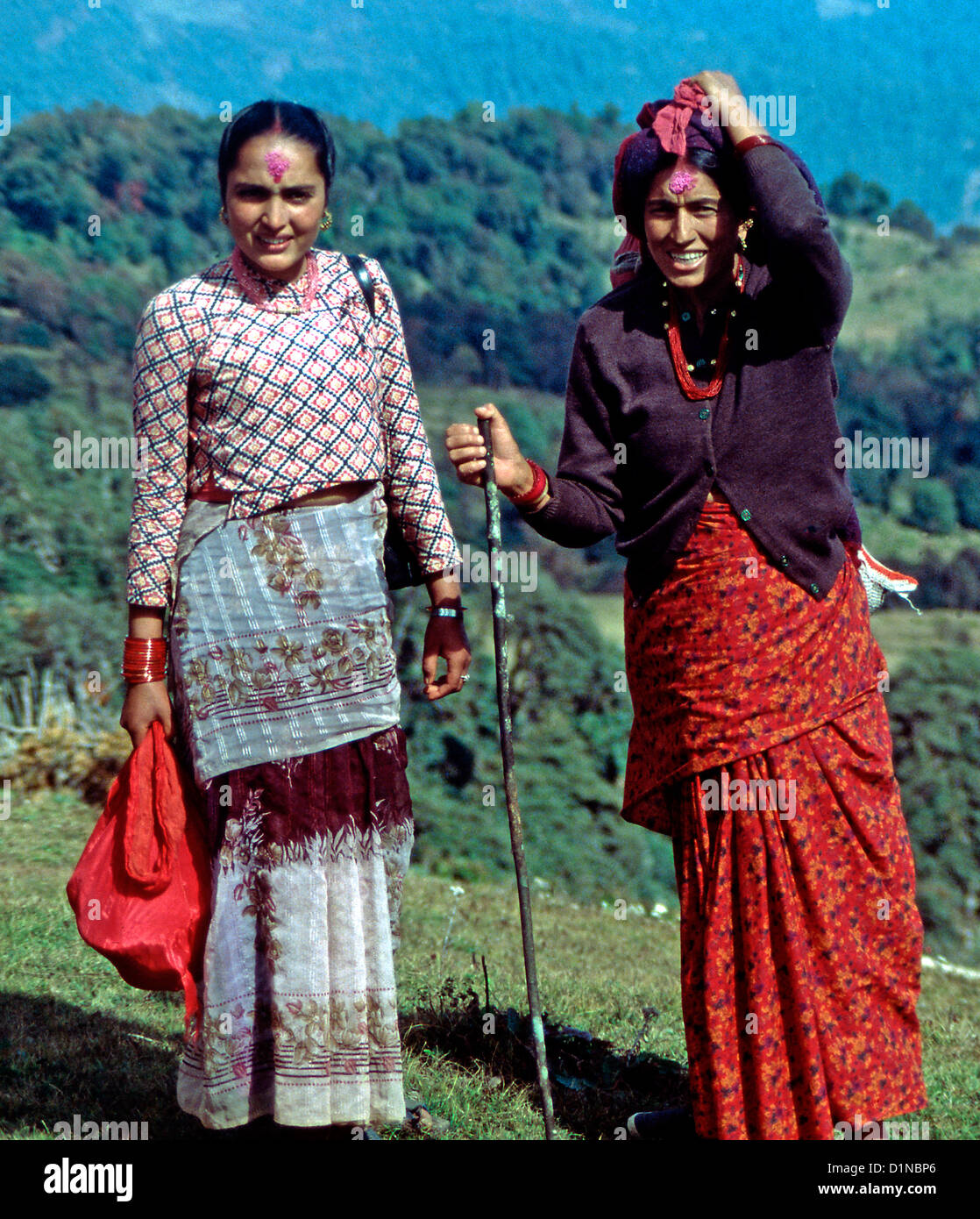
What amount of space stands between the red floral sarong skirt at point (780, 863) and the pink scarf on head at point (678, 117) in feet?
2.39

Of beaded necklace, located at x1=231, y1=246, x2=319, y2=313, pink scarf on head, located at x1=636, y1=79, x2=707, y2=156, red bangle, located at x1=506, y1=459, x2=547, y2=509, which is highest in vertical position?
pink scarf on head, located at x1=636, y1=79, x2=707, y2=156

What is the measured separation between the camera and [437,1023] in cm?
390

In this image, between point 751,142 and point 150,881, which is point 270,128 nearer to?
point 751,142

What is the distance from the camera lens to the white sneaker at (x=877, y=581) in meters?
3.18

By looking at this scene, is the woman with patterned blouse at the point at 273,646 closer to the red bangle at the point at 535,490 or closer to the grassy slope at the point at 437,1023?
the red bangle at the point at 535,490

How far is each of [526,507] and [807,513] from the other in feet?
1.93

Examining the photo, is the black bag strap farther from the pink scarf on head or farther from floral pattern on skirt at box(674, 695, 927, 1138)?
floral pattern on skirt at box(674, 695, 927, 1138)

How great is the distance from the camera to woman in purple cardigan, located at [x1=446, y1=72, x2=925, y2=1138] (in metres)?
2.84

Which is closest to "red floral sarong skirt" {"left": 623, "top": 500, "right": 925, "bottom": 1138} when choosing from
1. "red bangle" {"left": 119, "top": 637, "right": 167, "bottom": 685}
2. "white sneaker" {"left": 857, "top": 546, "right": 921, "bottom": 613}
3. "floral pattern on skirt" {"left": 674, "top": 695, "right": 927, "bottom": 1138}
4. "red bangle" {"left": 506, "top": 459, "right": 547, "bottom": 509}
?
"floral pattern on skirt" {"left": 674, "top": 695, "right": 927, "bottom": 1138}

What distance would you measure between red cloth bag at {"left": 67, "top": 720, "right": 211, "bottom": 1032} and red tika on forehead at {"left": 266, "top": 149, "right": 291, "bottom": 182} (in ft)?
3.75

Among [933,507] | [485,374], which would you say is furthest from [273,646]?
[485,374]

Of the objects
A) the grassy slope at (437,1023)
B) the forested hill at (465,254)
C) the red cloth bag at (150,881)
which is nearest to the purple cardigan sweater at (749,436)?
the red cloth bag at (150,881)

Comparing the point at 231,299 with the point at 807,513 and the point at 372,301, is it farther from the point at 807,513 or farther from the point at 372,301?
the point at 807,513
